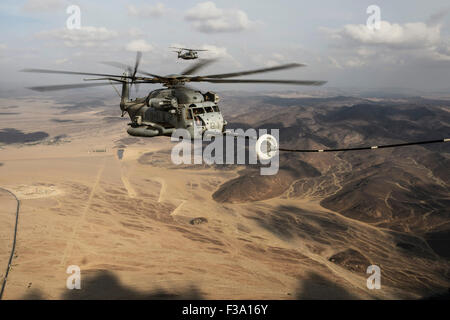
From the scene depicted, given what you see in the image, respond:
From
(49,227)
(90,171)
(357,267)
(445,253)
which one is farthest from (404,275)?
(90,171)

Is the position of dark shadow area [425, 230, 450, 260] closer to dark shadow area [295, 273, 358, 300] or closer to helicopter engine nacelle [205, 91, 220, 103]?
dark shadow area [295, 273, 358, 300]

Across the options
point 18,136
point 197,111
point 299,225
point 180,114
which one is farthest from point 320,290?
point 18,136

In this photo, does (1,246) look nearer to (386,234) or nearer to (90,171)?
(90,171)

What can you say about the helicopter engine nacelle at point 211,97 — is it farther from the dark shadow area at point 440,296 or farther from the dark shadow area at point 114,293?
the dark shadow area at point 440,296

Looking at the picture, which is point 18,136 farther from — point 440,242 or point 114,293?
point 440,242

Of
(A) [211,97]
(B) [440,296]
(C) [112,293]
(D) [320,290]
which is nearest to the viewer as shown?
(A) [211,97]

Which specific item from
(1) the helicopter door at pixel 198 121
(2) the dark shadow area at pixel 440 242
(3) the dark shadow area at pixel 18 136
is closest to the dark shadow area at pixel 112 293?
(1) the helicopter door at pixel 198 121

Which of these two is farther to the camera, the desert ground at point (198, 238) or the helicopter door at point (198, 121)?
the desert ground at point (198, 238)
